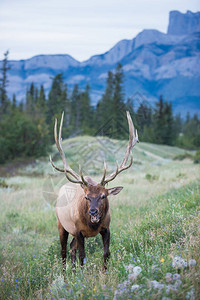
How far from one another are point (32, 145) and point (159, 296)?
25208 mm

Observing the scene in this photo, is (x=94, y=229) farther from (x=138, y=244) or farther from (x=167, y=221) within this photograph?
(x=167, y=221)

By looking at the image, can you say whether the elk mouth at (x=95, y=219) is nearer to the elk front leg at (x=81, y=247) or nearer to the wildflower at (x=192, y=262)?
the elk front leg at (x=81, y=247)

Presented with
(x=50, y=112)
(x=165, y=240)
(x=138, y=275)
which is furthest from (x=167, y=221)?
(x=50, y=112)

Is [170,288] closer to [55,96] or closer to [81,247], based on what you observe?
[81,247]

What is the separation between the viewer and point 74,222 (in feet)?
15.2

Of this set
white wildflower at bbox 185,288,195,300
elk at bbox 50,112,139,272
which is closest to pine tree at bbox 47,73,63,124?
elk at bbox 50,112,139,272

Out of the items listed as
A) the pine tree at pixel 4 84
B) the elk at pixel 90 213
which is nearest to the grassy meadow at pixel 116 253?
the elk at pixel 90 213

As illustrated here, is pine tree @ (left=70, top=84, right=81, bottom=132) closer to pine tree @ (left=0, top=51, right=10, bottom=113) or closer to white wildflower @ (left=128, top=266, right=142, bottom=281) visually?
pine tree @ (left=0, top=51, right=10, bottom=113)

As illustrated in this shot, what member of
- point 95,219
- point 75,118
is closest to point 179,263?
point 95,219

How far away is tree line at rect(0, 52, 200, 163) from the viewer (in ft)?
75.3

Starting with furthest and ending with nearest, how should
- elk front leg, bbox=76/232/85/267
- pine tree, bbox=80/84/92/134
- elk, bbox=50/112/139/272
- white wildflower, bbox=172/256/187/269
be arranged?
1. pine tree, bbox=80/84/92/134
2. elk front leg, bbox=76/232/85/267
3. elk, bbox=50/112/139/272
4. white wildflower, bbox=172/256/187/269

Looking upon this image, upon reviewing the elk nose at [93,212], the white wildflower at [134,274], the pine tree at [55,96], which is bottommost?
the white wildflower at [134,274]

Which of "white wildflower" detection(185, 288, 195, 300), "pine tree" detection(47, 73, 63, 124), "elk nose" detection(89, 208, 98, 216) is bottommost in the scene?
"white wildflower" detection(185, 288, 195, 300)

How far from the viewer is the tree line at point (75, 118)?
23.0 m
